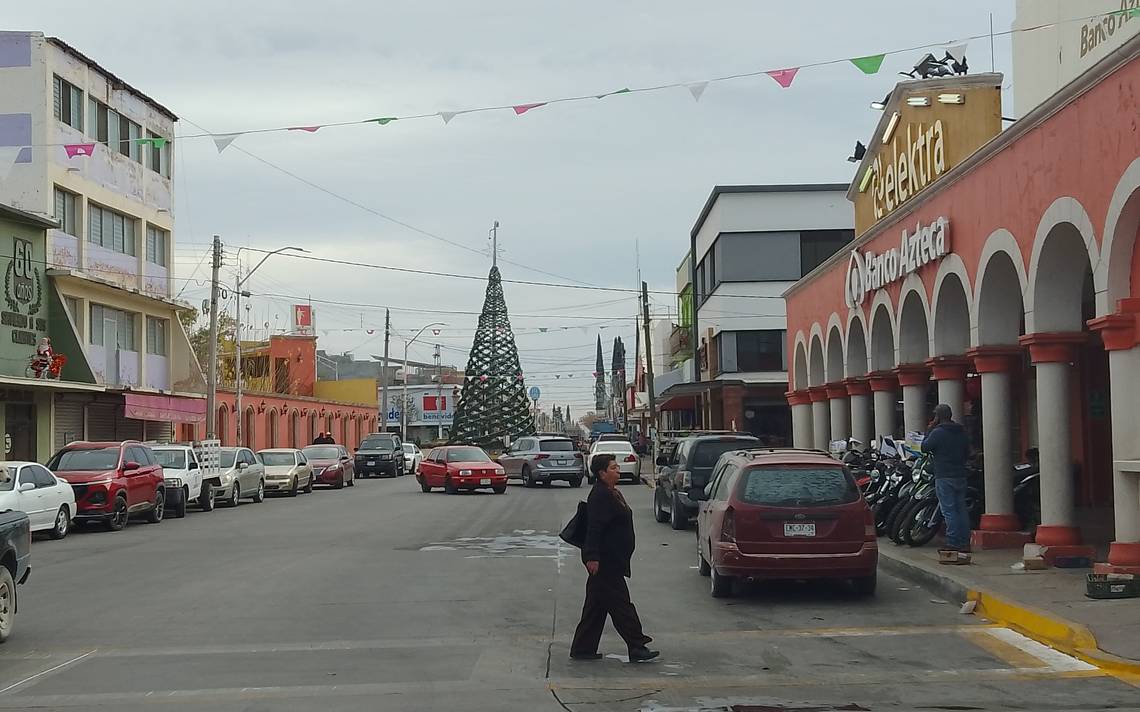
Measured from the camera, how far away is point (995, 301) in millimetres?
17188

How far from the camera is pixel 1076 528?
48.5 ft

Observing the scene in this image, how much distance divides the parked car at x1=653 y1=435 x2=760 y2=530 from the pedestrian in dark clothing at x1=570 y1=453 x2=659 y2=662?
11.6 m

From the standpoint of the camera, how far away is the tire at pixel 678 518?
22781 mm

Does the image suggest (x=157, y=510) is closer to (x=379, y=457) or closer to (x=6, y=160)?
(x=6, y=160)

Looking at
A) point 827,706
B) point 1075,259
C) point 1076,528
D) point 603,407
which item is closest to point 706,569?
point 1076,528

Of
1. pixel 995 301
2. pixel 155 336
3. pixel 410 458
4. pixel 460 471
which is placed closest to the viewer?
pixel 995 301

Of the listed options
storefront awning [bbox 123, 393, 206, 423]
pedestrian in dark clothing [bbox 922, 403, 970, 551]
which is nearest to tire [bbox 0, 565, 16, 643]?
pedestrian in dark clothing [bbox 922, 403, 970, 551]

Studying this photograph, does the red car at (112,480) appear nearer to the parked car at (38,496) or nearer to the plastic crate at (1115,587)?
the parked car at (38,496)

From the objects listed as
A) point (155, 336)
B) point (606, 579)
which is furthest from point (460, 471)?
point (606, 579)

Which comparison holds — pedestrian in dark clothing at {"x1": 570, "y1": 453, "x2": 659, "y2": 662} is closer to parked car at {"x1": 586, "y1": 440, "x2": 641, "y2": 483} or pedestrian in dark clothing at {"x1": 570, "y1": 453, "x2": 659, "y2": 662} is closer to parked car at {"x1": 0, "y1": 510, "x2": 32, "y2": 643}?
parked car at {"x1": 0, "y1": 510, "x2": 32, "y2": 643}

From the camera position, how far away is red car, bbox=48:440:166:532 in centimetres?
2503

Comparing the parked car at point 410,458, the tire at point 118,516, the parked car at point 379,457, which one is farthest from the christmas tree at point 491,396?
the tire at point 118,516

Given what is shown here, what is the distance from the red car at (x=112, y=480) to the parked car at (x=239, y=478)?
18.3 ft

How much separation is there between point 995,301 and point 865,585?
217 inches
